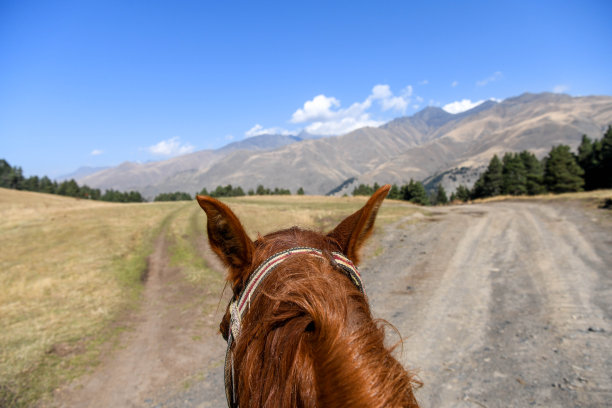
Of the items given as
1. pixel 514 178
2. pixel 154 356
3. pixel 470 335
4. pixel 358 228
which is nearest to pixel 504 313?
pixel 470 335

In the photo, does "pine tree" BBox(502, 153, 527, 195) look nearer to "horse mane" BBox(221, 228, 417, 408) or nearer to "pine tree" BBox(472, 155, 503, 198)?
"pine tree" BBox(472, 155, 503, 198)

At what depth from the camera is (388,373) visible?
102 centimetres

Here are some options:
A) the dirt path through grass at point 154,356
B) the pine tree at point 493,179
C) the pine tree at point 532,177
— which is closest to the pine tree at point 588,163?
the pine tree at point 532,177

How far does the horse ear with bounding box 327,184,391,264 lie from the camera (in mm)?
1732

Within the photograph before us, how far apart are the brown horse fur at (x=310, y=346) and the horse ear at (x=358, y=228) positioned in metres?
0.40

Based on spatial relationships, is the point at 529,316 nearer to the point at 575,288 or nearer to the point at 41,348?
the point at 575,288

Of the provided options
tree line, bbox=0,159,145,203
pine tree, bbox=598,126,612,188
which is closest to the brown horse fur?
pine tree, bbox=598,126,612,188

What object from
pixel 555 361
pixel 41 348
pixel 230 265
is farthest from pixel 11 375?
pixel 555 361

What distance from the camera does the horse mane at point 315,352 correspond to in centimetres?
99

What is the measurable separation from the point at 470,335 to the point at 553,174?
46.3m

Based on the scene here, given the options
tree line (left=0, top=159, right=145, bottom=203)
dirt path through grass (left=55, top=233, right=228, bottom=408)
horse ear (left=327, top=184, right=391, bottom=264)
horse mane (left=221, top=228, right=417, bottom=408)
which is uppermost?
tree line (left=0, top=159, right=145, bottom=203)

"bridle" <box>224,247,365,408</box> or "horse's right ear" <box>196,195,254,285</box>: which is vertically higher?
"horse's right ear" <box>196,195,254,285</box>

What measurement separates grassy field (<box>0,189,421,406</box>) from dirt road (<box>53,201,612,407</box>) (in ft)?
2.59

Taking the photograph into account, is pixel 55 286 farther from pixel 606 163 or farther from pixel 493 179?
pixel 493 179
